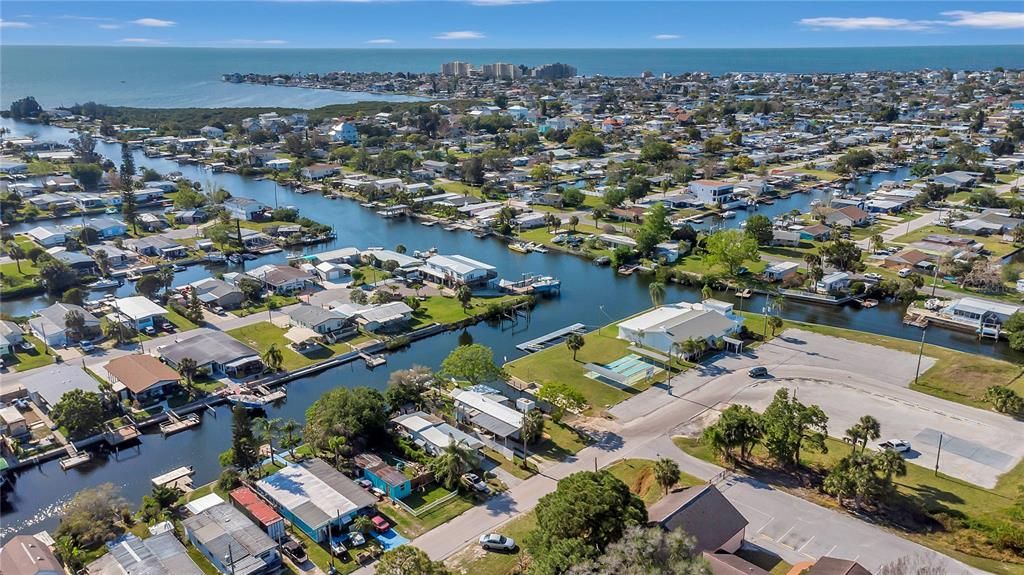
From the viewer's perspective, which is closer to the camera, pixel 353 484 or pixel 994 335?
pixel 353 484

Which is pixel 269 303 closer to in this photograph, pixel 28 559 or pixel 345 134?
pixel 28 559

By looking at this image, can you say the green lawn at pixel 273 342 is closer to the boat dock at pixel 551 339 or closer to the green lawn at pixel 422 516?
the boat dock at pixel 551 339

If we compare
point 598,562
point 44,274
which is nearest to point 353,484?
point 598,562

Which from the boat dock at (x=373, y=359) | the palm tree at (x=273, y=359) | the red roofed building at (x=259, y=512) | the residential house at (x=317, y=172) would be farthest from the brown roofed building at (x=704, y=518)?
the residential house at (x=317, y=172)

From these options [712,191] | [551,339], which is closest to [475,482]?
[551,339]

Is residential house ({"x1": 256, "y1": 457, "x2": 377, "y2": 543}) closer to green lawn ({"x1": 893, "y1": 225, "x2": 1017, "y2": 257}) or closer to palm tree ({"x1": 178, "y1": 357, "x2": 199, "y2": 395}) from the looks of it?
palm tree ({"x1": 178, "y1": 357, "x2": 199, "y2": 395})

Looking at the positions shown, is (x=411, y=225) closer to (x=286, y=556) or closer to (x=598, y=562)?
(x=286, y=556)
